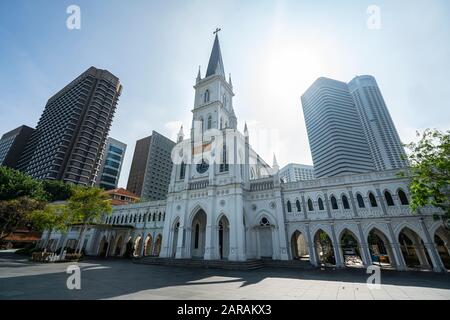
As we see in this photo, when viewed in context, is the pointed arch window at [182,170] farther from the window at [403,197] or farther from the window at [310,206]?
the window at [403,197]

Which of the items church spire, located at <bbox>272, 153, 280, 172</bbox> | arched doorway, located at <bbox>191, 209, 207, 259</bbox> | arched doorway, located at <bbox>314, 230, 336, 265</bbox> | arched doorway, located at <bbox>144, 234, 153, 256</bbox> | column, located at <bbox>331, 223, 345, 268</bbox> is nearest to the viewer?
column, located at <bbox>331, 223, 345, 268</bbox>

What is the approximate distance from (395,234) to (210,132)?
23461 millimetres

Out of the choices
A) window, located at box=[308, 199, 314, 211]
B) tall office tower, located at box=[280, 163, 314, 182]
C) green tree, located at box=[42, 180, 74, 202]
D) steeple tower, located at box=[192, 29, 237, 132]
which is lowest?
window, located at box=[308, 199, 314, 211]

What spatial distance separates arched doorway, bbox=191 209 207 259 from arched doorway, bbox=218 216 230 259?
2.44 meters

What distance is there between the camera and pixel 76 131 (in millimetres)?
66500

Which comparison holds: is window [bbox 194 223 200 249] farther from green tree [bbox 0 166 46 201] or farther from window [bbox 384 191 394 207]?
green tree [bbox 0 166 46 201]

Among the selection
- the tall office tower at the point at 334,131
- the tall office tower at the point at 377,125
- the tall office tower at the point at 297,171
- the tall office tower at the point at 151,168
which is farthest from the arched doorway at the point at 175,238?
the tall office tower at the point at 297,171

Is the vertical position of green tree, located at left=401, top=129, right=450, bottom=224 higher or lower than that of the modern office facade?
lower

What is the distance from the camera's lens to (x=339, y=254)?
17.7 meters

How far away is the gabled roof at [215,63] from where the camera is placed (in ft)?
116

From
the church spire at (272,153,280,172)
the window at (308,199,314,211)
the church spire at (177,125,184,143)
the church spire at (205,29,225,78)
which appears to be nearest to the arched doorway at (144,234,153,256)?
the church spire at (177,125,184,143)

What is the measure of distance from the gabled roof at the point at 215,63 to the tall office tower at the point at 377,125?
83.1 m

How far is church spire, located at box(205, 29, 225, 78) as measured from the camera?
35.3 metres

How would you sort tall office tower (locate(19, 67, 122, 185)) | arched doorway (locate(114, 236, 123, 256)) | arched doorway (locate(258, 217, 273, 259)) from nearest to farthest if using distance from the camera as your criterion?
arched doorway (locate(258, 217, 273, 259)), arched doorway (locate(114, 236, 123, 256)), tall office tower (locate(19, 67, 122, 185))
